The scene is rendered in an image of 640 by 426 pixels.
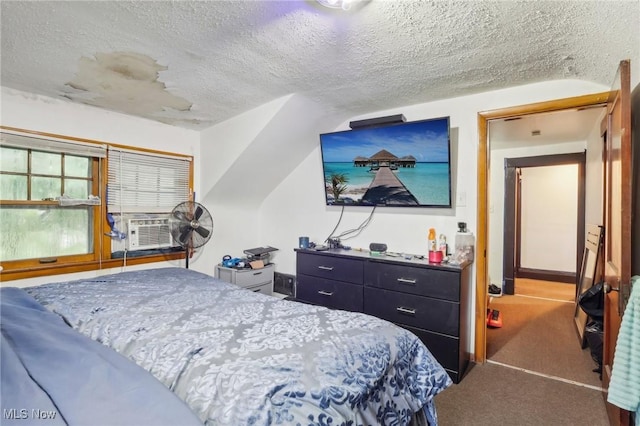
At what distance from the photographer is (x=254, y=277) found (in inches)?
139

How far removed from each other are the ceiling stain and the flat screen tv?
1442 mm

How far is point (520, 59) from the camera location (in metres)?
2.02

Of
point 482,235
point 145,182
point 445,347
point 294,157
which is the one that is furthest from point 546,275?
point 145,182

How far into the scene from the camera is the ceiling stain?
1.99 m

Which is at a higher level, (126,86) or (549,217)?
(126,86)

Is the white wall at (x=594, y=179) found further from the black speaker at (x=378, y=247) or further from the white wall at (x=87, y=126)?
the white wall at (x=87, y=126)

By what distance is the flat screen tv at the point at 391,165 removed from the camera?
2.66 m

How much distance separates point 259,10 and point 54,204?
2.35 meters

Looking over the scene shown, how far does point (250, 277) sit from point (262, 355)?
8.00 ft

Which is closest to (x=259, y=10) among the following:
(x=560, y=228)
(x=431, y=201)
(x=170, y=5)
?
(x=170, y=5)

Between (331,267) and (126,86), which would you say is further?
(331,267)

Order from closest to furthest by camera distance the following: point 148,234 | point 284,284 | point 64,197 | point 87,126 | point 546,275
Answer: point 64,197 → point 87,126 → point 148,234 → point 284,284 → point 546,275

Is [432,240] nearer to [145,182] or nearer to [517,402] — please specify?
[517,402]
